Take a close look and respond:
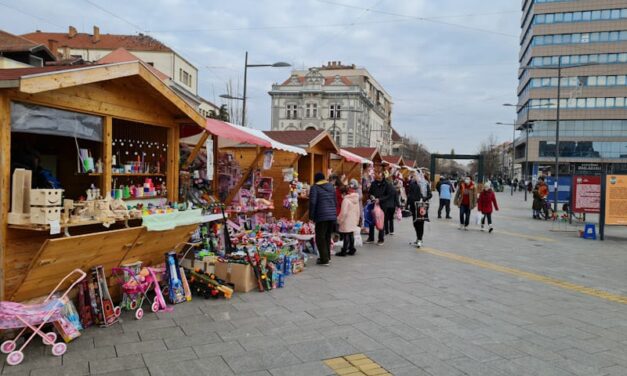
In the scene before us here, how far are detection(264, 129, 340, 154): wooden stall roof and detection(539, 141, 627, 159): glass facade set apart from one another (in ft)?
205

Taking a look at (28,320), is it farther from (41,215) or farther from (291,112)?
(291,112)

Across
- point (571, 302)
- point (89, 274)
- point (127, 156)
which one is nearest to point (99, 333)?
point (89, 274)

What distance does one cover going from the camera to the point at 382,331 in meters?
5.51

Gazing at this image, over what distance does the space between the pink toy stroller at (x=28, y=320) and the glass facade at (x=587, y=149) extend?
7310cm

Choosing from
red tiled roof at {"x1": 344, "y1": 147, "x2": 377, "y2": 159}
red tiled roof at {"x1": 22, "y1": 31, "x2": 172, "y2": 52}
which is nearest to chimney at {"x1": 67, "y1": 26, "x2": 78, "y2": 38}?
red tiled roof at {"x1": 22, "y1": 31, "x2": 172, "y2": 52}

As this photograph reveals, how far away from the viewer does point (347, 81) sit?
284ft

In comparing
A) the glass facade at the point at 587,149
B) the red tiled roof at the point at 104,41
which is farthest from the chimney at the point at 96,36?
the glass facade at the point at 587,149

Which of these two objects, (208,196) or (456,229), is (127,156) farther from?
(456,229)

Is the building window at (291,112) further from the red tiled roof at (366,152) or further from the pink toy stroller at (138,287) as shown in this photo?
the pink toy stroller at (138,287)

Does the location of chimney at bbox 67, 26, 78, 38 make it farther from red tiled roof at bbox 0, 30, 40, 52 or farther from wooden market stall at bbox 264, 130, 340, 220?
wooden market stall at bbox 264, 130, 340, 220

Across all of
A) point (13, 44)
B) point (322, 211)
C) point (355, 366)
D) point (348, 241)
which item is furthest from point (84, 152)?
point (13, 44)

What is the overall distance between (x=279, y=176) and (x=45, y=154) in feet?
21.9

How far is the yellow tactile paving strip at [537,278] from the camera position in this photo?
753cm

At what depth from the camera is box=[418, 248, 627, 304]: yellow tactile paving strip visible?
7533 millimetres
